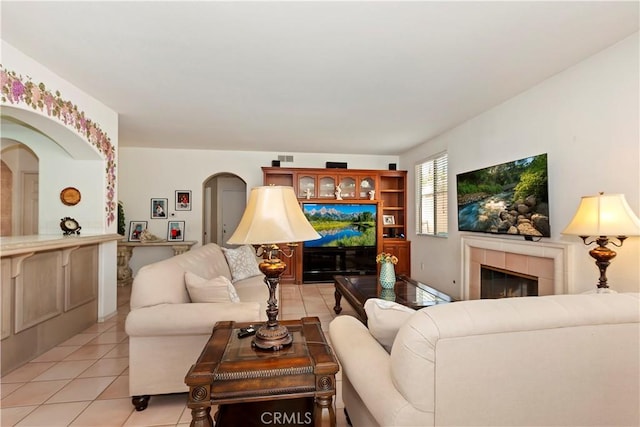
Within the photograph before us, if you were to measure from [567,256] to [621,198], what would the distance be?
2.40ft

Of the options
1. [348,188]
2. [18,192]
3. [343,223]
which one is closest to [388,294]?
[343,223]

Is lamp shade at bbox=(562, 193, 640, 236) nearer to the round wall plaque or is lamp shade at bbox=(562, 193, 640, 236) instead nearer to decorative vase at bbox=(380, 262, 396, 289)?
decorative vase at bbox=(380, 262, 396, 289)

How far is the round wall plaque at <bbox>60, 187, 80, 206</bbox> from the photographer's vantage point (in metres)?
3.42

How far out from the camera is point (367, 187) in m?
6.01

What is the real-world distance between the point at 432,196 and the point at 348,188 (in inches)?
64.0

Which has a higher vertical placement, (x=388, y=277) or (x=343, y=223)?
(x=343, y=223)

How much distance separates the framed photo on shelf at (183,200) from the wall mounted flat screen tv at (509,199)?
4.77 metres

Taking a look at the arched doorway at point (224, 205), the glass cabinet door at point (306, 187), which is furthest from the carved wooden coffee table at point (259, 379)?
the arched doorway at point (224, 205)

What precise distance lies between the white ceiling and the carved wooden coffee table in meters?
1.95

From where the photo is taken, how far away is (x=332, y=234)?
5707mm

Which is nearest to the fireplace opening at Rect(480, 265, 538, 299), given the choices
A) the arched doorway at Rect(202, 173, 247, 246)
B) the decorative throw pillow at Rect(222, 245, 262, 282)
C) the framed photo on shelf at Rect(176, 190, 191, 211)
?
the decorative throw pillow at Rect(222, 245, 262, 282)

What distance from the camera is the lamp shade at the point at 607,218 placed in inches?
72.0

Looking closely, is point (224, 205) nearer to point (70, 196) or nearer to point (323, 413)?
point (70, 196)

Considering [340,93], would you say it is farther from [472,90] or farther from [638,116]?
[638,116]
